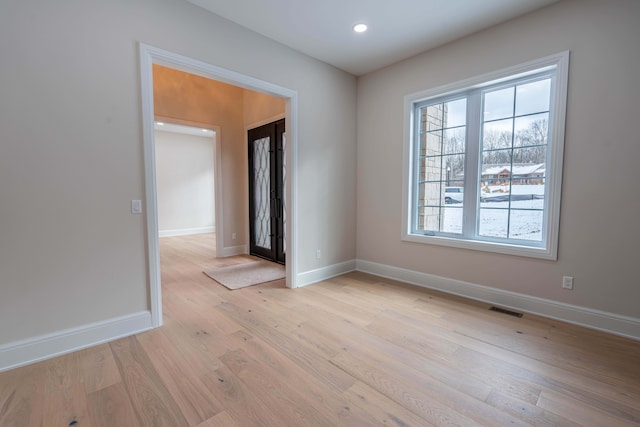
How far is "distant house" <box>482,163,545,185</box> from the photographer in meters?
2.79

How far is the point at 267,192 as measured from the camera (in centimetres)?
520

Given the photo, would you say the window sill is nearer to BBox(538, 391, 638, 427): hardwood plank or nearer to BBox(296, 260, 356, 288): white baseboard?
BBox(296, 260, 356, 288): white baseboard

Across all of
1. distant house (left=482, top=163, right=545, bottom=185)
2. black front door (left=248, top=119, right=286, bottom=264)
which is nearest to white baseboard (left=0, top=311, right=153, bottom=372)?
black front door (left=248, top=119, right=286, bottom=264)

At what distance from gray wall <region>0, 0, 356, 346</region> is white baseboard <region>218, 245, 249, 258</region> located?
9.52 ft

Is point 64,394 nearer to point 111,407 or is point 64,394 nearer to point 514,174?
point 111,407

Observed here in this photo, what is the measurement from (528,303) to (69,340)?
13.6 feet

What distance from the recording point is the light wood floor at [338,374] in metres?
1.53

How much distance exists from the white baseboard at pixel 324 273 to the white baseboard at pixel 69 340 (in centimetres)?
177

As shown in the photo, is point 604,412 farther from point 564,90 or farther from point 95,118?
point 95,118

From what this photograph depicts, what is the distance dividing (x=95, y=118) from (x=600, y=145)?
13.9ft

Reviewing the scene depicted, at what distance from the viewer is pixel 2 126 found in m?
1.86

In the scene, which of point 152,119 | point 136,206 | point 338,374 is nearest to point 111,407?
point 338,374

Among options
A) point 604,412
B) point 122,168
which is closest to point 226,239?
point 122,168

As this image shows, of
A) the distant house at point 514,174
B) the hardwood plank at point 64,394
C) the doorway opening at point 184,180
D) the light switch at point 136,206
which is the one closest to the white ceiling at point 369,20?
the distant house at point 514,174
